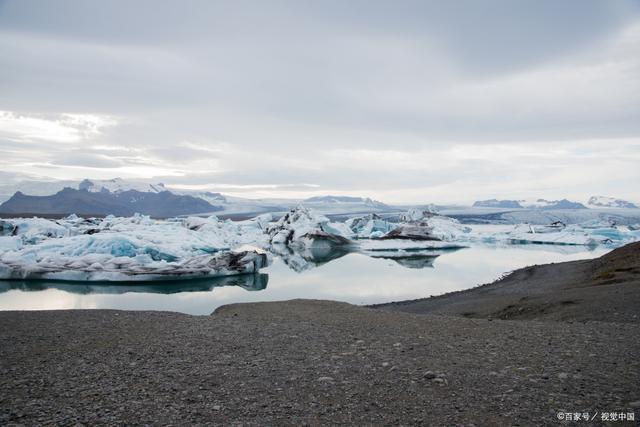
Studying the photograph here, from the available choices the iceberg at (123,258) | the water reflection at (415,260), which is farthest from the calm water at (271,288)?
the water reflection at (415,260)

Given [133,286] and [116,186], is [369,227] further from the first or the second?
[116,186]

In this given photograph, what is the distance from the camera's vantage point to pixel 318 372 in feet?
12.1

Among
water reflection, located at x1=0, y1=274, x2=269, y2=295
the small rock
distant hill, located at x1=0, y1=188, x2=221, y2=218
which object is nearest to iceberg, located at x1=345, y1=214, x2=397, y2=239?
water reflection, located at x1=0, y1=274, x2=269, y2=295

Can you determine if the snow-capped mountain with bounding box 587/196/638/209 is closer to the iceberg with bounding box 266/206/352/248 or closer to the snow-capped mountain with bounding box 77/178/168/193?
the iceberg with bounding box 266/206/352/248

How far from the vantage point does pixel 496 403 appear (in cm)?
291

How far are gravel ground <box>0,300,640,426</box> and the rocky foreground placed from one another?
1cm

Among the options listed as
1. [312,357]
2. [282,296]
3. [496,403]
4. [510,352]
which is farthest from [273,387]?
[282,296]

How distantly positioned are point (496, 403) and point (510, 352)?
1359 mm

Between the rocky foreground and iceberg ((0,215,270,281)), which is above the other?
the rocky foreground

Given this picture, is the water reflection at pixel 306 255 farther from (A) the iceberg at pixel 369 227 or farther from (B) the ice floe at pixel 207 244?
(A) the iceberg at pixel 369 227

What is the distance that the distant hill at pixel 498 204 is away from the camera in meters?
148

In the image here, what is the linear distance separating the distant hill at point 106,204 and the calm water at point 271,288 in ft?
419

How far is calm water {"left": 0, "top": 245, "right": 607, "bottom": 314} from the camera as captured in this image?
459 inches

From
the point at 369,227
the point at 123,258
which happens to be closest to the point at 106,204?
the point at 369,227
